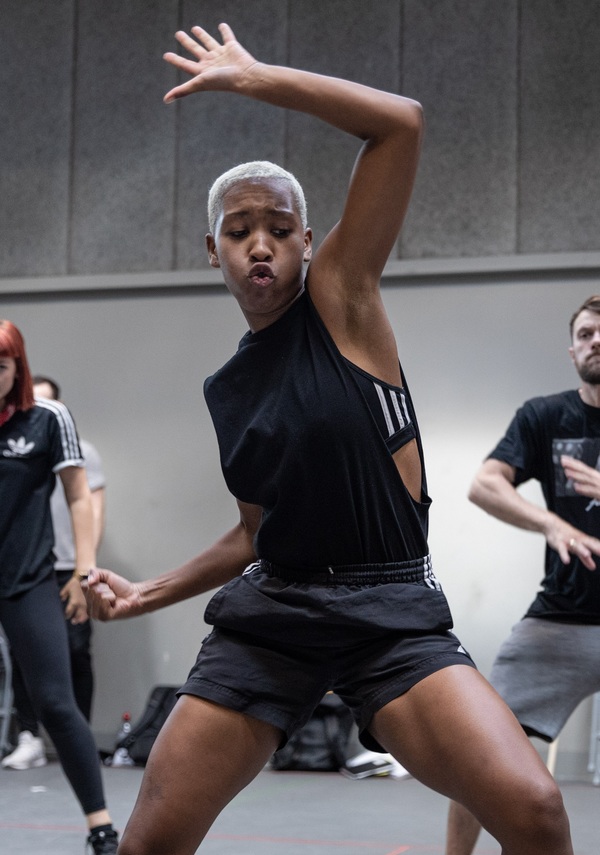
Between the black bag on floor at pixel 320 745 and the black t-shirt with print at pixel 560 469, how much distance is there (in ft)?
8.09

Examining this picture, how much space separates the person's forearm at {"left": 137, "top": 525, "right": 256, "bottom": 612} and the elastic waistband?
0.22m

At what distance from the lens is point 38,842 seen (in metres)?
3.82

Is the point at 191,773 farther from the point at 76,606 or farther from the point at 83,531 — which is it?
the point at 76,606

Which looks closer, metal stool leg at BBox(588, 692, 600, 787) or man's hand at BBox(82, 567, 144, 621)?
man's hand at BBox(82, 567, 144, 621)

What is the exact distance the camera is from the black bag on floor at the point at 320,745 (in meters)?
5.46

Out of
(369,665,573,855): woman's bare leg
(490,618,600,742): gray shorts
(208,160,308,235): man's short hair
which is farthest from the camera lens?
(490,618,600,742): gray shorts

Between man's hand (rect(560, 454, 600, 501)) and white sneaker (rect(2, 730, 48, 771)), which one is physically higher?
man's hand (rect(560, 454, 600, 501))

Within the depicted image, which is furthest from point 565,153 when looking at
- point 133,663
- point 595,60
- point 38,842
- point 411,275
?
point 38,842

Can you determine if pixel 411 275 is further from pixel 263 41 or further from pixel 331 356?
pixel 331 356

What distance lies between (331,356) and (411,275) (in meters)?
4.38

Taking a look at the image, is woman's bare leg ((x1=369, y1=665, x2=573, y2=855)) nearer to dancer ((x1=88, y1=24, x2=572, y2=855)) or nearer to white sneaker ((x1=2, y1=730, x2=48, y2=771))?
dancer ((x1=88, y1=24, x2=572, y2=855))

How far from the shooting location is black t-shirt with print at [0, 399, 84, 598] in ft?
11.5

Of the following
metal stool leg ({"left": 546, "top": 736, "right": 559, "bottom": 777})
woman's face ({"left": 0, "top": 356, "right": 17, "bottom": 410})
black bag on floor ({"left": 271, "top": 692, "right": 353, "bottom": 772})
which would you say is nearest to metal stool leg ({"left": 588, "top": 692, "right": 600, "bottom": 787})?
metal stool leg ({"left": 546, "top": 736, "right": 559, "bottom": 777})

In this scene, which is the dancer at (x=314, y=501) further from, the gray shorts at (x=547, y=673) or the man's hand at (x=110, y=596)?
the gray shorts at (x=547, y=673)
